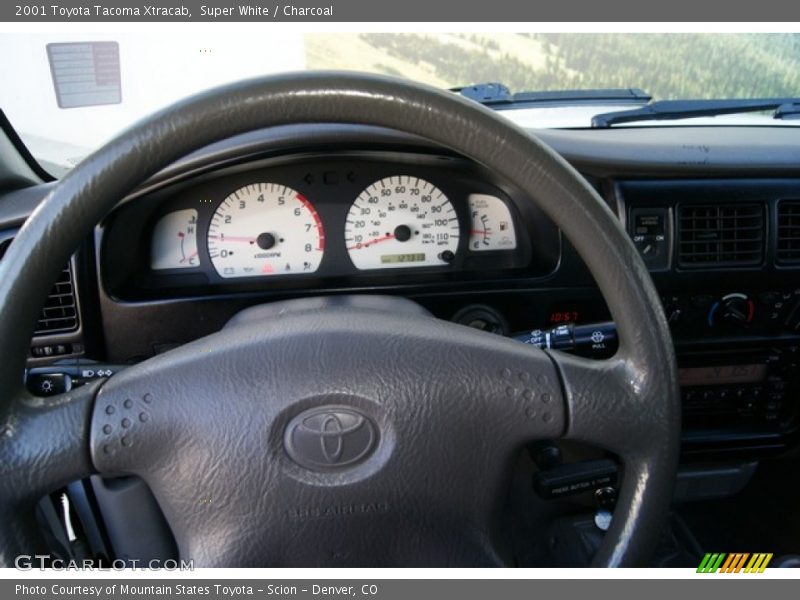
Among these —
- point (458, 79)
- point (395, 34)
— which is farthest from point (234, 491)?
point (458, 79)

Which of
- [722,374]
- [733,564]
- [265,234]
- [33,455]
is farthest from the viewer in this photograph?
[722,374]

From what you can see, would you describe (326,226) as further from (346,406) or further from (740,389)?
(740,389)

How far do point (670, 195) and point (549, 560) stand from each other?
3.15 feet

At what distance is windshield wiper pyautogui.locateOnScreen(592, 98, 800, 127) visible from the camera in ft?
6.89

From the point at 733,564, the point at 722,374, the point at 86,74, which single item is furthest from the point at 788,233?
the point at 86,74

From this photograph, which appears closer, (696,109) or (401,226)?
(401,226)

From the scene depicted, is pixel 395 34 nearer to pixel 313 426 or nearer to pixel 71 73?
pixel 71 73

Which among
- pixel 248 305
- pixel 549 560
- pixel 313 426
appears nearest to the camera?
pixel 313 426

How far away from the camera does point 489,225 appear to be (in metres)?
1.84

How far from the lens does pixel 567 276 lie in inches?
69.8

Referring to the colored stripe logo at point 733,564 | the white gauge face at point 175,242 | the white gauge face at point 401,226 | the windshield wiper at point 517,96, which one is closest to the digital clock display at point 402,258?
the white gauge face at point 401,226

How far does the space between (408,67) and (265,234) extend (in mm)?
652

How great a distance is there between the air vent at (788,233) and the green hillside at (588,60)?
49 cm

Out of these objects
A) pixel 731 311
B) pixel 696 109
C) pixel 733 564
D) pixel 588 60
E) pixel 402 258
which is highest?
pixel 588 60
